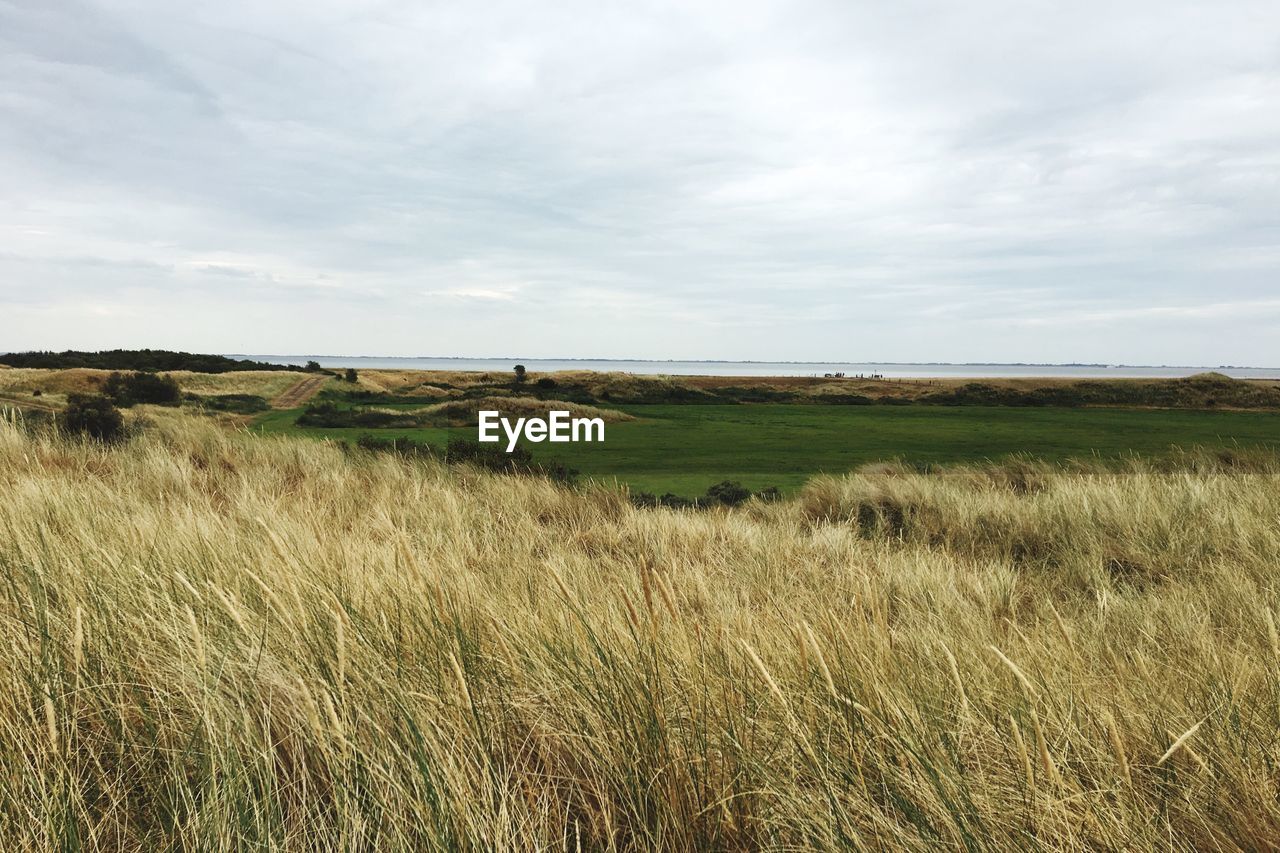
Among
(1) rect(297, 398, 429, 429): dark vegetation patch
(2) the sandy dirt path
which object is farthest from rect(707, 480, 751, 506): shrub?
(2) the sandy dirt path

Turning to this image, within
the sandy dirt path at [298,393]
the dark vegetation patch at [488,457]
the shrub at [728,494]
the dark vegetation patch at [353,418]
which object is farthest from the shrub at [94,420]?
the shrub at [728,494]

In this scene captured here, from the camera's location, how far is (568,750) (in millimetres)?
1981

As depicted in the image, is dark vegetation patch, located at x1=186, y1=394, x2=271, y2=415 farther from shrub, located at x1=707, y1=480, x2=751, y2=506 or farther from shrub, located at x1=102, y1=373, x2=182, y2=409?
shrub, located at x1=707, y1=480, x2=751, y2=506

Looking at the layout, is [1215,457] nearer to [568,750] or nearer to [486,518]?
[486,518]

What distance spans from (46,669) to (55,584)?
0.71 meters

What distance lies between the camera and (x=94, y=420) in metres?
10.9

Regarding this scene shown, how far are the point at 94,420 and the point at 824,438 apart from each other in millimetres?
14221

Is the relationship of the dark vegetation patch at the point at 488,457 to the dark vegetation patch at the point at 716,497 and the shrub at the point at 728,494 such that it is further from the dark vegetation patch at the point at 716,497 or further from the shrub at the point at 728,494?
the shrub at the point at 728,494

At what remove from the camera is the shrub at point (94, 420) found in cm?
1065

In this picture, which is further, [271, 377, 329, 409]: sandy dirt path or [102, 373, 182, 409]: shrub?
[271, 377, 329, 409]: sandy dirt path

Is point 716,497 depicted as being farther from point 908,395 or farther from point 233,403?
point 908,395

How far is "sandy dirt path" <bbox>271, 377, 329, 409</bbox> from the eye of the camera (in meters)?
20.8

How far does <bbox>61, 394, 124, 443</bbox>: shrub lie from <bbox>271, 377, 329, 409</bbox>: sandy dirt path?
839 cm

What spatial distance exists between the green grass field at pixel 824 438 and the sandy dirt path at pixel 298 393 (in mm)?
1645
